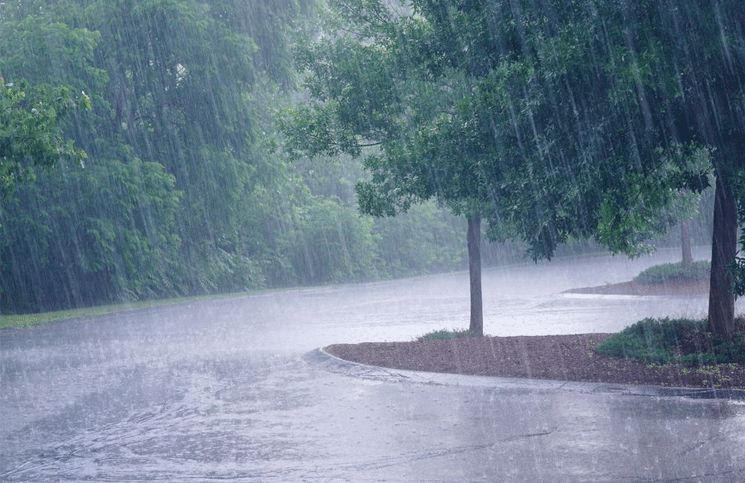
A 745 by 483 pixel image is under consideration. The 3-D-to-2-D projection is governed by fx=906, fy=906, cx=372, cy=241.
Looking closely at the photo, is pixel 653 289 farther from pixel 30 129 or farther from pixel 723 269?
pixel 30 129

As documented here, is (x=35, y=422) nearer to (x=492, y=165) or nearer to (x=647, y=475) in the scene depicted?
(x=492, y=165)

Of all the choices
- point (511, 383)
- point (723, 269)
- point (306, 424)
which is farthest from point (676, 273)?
point (306, 424)

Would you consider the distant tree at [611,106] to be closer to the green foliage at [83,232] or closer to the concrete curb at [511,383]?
the concrete curb at [511,383]

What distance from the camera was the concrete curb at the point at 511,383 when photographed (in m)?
10.3

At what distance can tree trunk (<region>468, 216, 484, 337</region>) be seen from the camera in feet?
54.8

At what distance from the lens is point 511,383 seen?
11.6 meters

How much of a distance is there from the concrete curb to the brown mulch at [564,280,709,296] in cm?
1610

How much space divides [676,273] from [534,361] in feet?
62.9

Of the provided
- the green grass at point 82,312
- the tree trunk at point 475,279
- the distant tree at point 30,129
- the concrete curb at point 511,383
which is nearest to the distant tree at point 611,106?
the concrete curb at point 511,383

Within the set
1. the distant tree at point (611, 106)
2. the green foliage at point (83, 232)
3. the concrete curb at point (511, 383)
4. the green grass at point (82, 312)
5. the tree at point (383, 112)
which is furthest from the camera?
the green foliage at point (83, 232)

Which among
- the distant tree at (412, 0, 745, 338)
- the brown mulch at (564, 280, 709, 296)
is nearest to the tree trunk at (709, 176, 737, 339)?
the distant tree at (412, 0, 745, 338)

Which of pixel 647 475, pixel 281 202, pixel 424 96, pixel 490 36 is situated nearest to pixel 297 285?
pixel 281 202

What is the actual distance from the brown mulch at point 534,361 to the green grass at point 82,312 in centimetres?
1434

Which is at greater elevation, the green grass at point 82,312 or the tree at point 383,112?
the tree at point 383,112
